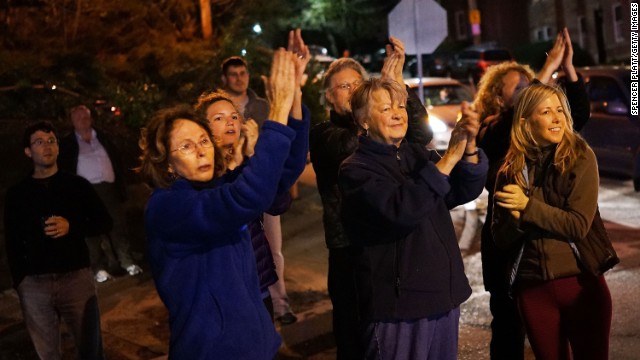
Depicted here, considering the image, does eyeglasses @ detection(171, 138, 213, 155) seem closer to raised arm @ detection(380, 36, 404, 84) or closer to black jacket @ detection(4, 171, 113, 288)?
raised arm @ detection(380, 36, 404, 84)

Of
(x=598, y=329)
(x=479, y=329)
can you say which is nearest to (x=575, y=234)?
(x=598, y=329)

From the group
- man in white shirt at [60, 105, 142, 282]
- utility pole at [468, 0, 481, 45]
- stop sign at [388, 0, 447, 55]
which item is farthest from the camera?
utility pole at [468, 0, 481, 45]

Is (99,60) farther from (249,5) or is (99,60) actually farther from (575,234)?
(575,234)

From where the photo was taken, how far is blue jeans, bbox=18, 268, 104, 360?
5289mm

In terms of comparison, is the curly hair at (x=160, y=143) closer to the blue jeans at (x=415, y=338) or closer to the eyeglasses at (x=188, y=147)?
the eyeglasses at (x=188, y=147)

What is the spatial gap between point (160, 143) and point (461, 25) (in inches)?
2047

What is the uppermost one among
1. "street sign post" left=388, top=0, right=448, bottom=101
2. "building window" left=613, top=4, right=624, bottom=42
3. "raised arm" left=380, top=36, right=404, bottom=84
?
"building window" left=613, top=4, right=624, bottom=42

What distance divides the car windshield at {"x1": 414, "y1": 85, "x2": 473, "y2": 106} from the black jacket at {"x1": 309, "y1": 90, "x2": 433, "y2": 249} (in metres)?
13.0

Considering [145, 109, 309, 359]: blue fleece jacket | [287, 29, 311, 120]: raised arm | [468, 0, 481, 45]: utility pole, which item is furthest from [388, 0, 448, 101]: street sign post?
[468, 0, 481, 45]: utility pole

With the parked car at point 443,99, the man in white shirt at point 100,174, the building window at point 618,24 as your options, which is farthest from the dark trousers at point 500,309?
the building window at point 618,24

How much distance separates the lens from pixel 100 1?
44.9 ft

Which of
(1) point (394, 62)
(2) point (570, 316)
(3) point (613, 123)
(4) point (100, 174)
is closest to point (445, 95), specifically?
(3) point (613, 123)

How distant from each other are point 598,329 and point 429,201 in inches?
48.8

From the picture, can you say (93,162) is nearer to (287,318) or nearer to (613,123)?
(287,318)
